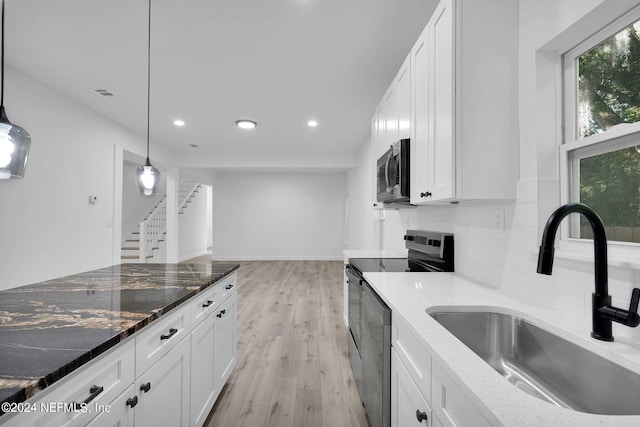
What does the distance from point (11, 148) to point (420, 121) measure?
207 cm

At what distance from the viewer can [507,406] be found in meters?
0.58

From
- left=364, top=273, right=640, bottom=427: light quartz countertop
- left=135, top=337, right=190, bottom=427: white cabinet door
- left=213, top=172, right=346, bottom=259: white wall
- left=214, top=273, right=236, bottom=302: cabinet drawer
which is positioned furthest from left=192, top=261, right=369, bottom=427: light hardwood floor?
left=213, top=172, right=346, bottom=259: white wall

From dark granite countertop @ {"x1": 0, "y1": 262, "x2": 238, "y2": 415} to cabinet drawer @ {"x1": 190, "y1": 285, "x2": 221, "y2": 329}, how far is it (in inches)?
2.4

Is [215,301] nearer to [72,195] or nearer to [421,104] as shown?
[421,104]

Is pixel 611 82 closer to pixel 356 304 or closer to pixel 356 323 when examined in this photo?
pixel 356 304

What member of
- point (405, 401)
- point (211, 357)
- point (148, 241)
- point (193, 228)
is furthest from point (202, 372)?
point (193, 228)

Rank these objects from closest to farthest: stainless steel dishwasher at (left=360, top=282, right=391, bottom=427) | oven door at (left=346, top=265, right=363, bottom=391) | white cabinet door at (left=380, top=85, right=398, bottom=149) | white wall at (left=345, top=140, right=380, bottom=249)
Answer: stainless steel dishwasher at (left=360, top=282, right=391, bottom=427), oven door at (left=346, top=265, right=363, bottom=391), white cabinet door at (left=380, top=85, right=398, bottom=149), white wall at (left=345, top=140, right=380, bottom=249)

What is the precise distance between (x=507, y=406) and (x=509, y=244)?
1082 mm

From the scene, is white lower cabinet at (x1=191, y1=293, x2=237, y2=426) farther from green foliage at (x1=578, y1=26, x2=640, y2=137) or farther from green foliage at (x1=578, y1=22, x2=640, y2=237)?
green foliage at (x1=578, y1=26, x2=640, y2=137)

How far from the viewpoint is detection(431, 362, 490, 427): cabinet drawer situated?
669 mm

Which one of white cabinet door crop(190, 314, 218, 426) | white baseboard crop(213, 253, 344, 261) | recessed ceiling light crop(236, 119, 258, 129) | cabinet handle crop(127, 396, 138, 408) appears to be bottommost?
white baseboard crop(213, 253, 344, 261)

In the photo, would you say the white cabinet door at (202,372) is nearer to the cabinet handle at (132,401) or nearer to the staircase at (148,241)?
the cabinet handle at (132,401)

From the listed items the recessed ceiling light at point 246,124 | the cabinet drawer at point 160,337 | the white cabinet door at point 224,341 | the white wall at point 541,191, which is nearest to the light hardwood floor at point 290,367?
the white cabinet door at point 224,341

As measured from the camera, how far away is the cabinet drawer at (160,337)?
1.04 metres
